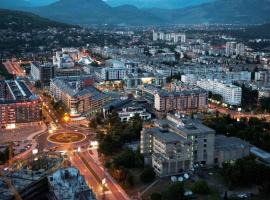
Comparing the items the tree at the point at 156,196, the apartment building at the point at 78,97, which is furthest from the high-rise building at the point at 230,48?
the tree at the point at 156,196

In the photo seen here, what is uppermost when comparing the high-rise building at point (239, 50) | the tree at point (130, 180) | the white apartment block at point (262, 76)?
the high-rise building at point (239, 50)

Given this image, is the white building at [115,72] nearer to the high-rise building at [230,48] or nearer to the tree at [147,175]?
the high-rise building at [230,48]

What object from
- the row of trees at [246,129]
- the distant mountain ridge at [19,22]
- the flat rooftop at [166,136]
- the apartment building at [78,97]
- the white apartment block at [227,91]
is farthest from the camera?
the distant mountain ridge at [19,22]

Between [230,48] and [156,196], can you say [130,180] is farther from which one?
[230,48]

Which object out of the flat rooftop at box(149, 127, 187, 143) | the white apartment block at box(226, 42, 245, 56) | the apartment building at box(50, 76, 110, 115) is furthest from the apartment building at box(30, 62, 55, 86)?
the white apartment block at box(226, 42, 245, 56)

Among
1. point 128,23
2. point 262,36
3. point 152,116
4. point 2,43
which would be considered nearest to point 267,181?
point 152,116

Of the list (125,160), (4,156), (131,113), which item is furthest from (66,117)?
(125,160)

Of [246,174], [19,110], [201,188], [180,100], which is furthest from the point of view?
[180,100]
